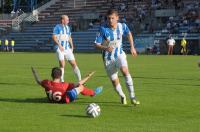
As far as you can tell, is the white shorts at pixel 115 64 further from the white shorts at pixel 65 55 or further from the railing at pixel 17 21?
the railing at pixel 17 21

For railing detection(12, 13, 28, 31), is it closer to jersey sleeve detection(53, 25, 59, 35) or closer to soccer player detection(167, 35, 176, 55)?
soccer player detection(167, 35, 176, 55)

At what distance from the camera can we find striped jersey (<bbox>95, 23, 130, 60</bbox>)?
12797mm

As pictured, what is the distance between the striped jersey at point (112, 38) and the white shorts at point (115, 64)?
89 mm

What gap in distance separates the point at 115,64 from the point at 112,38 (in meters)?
0.62

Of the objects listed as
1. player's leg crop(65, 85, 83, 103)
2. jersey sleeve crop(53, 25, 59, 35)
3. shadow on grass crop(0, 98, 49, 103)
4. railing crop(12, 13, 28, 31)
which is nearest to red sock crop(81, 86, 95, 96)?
player's leg crop(65, 85, 83, 103)

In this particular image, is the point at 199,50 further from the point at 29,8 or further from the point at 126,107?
the point at 126,107

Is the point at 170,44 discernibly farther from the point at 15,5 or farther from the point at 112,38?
the point at 112,38

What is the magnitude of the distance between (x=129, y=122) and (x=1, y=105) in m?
3.75

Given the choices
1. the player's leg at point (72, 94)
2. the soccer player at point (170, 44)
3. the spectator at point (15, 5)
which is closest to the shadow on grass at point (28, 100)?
the player's leg at point (72, 94)

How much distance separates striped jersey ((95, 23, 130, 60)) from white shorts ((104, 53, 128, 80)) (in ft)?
0.29

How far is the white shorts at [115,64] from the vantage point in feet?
41.7

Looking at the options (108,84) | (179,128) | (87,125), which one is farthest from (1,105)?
(108,84)

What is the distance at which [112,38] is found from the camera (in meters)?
12.8

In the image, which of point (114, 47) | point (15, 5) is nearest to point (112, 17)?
point (114, 47)
